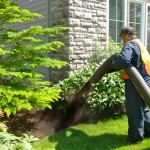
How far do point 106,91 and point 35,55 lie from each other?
1.86m

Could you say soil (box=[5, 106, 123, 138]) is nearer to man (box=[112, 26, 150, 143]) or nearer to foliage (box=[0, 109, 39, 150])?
man (box=[112, 26, 150, 143])

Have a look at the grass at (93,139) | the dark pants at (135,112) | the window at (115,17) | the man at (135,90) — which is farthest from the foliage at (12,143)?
the window at (115,17)

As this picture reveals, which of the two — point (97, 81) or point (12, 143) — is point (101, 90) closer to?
point (97, 81)

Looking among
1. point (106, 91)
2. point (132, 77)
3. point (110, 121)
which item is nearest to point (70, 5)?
point (106, 91)

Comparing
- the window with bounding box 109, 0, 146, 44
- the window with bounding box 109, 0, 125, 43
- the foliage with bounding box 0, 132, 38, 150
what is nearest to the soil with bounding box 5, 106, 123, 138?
the window with bounding box 109, 0, 125, 43

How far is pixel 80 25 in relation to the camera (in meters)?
8.11

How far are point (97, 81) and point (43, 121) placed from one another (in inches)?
52.4

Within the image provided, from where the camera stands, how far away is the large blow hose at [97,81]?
16.2 feet

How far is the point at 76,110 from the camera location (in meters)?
6.71

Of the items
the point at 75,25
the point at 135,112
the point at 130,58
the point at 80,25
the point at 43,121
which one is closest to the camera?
the point at 130,58

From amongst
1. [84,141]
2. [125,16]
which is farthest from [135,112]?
[125,16]

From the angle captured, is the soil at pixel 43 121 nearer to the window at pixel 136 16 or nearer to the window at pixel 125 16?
the window at pixel 125 16

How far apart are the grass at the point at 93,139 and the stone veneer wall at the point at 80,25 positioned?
79.5 inches

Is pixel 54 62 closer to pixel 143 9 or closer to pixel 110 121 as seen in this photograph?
pixel 110 121
